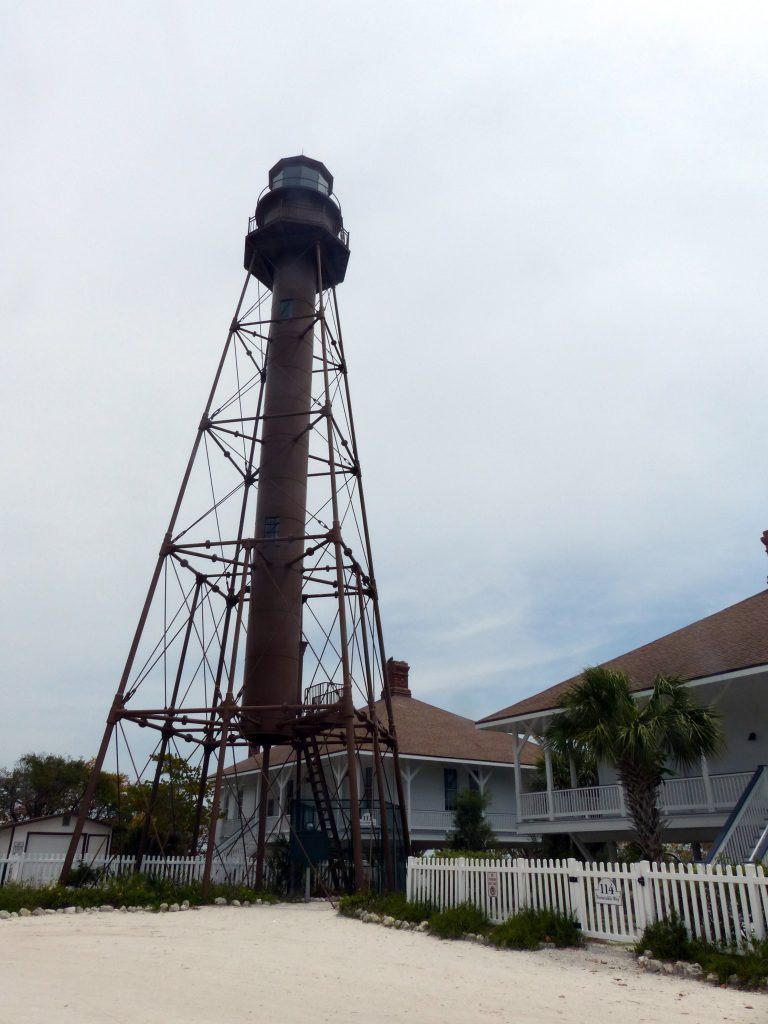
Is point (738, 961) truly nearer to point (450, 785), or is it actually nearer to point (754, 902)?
point (754, 902)

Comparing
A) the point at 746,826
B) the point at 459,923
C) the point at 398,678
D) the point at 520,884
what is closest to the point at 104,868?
the point at 459,923

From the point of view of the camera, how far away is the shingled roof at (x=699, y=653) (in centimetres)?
1705

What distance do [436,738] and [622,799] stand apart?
1147 cm

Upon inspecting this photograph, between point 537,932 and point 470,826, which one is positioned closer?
point 537,932

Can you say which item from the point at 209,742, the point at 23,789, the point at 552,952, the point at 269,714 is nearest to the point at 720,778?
the point at 552,952

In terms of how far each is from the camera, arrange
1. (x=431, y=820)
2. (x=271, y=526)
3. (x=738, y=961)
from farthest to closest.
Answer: (x=431, y=820) < (x=271, y=526) < (x=738, y=961)

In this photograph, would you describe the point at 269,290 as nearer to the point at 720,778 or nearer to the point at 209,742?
the point at 209,742

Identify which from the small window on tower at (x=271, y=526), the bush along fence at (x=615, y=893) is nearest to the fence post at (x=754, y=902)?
the bush along fence at (x=615, y=893)

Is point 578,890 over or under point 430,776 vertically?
under

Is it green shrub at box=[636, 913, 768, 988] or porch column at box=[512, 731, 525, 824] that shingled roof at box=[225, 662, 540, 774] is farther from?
green shrub at box=[636, 913, 768, 988]

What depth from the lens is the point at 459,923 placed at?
466 inches

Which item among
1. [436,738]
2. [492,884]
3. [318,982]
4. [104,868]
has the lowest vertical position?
[318,982]

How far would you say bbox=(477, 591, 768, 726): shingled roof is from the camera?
671 inches

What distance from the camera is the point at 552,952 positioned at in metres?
10.5
